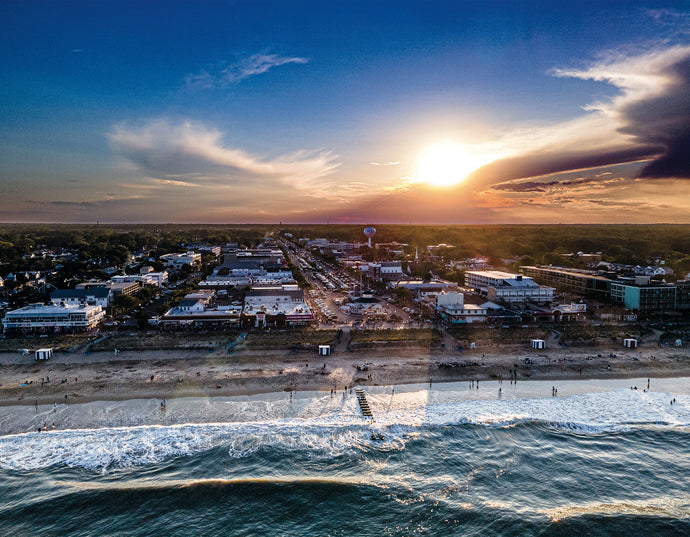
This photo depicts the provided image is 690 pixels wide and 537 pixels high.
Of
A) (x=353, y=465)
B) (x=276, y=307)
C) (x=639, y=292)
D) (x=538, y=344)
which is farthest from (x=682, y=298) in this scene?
(x=353, y=465)

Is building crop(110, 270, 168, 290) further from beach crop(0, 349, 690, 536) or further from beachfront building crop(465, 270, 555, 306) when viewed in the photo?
beachfront building crop(465, 270, 555, 306)

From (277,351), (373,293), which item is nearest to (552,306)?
(373,293)

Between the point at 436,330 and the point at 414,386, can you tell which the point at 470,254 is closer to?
the point at 436,330

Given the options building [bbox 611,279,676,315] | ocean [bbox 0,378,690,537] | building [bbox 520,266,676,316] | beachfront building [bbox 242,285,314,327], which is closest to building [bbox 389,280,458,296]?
beachfront building [bbox 242,285,314,327]

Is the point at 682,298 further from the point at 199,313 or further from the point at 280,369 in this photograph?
the point at 199,313

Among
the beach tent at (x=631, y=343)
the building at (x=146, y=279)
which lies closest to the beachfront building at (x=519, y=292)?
the beach tent at (x=631, y=343)
